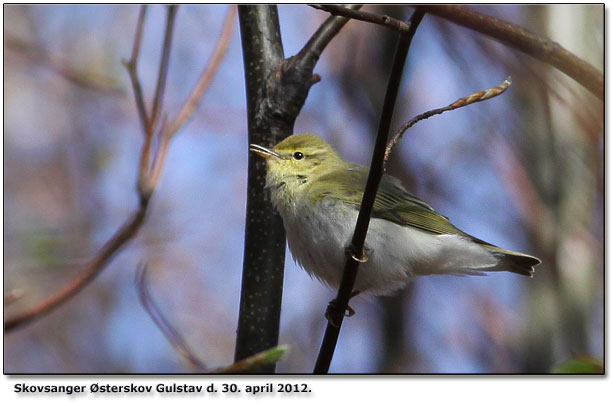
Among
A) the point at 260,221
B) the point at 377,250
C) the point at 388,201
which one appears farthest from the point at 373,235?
the point at 260,221

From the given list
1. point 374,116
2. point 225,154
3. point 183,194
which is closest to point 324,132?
point 374,116

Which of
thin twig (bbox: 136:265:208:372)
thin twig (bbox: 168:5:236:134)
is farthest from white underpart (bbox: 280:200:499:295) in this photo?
thin twig (bbox: 168:5:236:134)

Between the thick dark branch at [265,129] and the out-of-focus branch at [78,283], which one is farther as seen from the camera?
the thick dark branch at [265,129]

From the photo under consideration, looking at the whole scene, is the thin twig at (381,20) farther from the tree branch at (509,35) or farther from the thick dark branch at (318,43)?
the thick dark branch at (318,43)

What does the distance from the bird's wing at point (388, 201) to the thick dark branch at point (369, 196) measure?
322 millimetres

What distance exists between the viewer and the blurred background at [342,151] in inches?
84.5

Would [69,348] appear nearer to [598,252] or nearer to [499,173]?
[499,173]

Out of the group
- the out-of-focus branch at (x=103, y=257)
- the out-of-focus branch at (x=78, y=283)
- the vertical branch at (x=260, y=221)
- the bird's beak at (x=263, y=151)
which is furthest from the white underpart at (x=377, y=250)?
the out-of-focus branch at (x=78, y=283)

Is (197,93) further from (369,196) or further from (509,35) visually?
(509,35)

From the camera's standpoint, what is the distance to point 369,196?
4.58 ft

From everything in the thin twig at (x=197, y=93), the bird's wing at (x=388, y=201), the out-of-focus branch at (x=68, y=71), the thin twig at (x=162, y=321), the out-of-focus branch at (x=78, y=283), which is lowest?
the thin twig at (x=162, y=321)

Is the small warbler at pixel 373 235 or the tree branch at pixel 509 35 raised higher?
the tree branch at pixel 509 35

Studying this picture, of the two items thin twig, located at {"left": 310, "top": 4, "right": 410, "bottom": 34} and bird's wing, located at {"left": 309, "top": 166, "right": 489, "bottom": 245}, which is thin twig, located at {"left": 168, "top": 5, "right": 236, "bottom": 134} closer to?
thin twig, located at {"left": 310, "top": 4, "right": 410, "bottom": 34}

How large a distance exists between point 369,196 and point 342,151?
1475 mm
